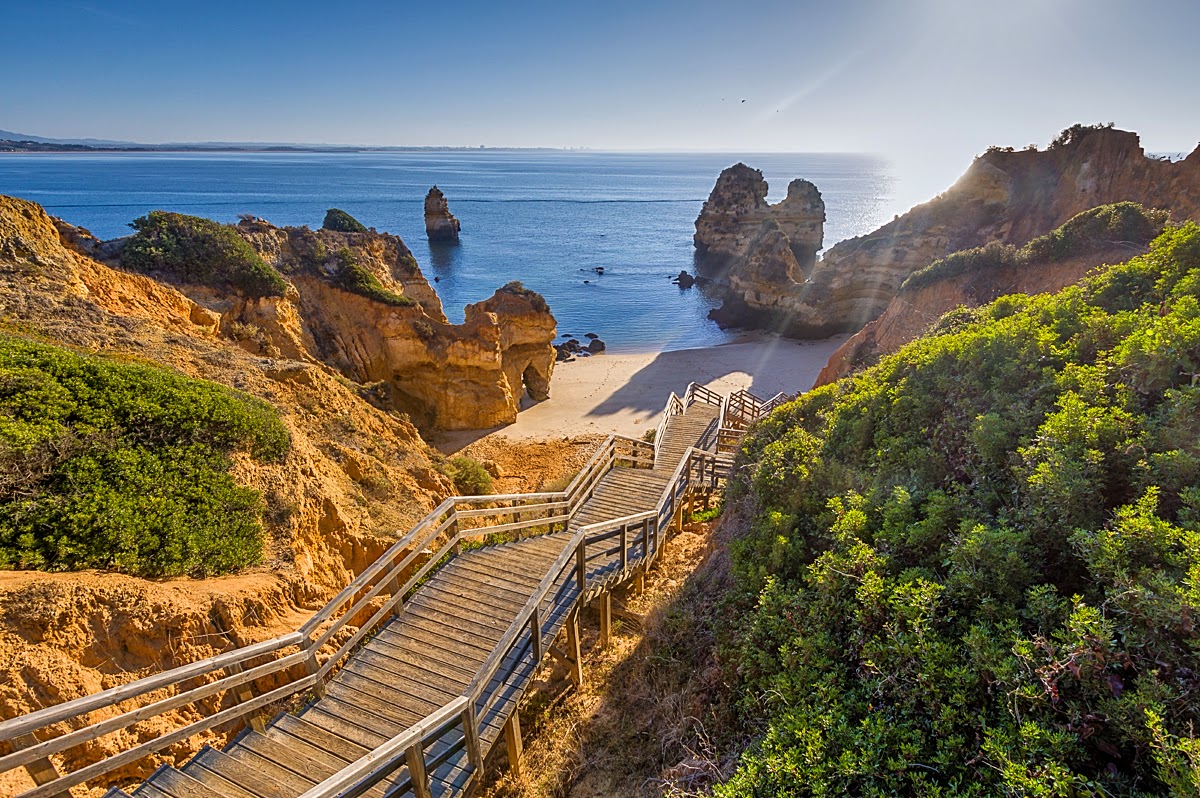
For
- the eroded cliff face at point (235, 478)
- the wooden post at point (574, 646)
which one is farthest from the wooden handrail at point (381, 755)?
the wooden post at point (574, 646)

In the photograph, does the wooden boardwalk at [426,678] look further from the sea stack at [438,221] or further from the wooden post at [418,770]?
the sea stack at [438,221]

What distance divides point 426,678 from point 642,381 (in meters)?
24.0

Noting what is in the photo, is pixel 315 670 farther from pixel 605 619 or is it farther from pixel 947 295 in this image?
pixel 947 295

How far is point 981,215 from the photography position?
101 ft

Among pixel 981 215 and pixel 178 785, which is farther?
pixel 981 215

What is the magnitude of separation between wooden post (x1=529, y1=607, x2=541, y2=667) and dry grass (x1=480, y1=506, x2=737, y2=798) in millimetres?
1096

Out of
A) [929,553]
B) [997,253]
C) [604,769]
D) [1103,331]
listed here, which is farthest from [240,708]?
[997,253]

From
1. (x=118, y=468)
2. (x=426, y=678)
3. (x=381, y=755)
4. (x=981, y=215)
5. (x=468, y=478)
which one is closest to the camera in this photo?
(x=381, y=755)

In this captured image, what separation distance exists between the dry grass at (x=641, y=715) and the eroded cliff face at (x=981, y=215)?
26075mm

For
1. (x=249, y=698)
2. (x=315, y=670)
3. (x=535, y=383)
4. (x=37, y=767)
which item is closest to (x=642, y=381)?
(x=535, y=383)

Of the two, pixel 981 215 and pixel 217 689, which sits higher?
pixel 981 215

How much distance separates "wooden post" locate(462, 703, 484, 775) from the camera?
4.83 metres

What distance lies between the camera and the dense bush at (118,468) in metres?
5.46

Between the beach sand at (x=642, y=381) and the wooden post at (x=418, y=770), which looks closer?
the wooden post at (x=418, y=770)
